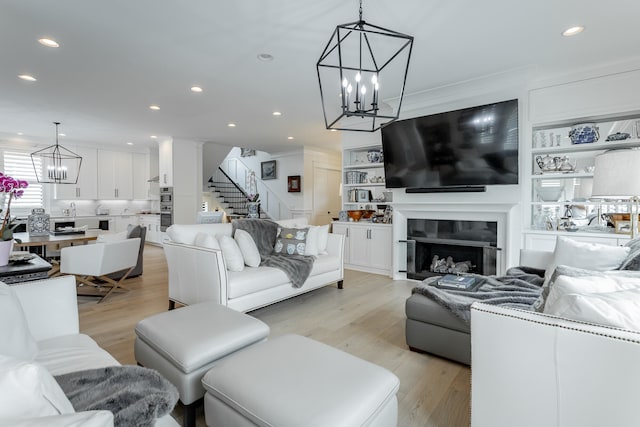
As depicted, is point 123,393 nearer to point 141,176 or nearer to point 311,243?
point 311,243

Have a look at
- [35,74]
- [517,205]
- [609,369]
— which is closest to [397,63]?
[517,205]

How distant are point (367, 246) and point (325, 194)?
12.1ft

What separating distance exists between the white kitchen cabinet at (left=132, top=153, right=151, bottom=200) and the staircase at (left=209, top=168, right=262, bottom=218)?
5.68 feet

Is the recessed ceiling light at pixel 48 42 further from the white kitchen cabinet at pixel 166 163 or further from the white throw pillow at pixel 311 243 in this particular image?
the white kitchen cabinet at pixel 166 163

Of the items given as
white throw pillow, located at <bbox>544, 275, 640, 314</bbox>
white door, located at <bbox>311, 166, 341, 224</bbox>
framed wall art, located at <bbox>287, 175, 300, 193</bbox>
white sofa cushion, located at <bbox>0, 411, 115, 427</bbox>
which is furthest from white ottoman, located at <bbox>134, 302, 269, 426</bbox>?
white door, located at <bbox>311, 166, 341, 224</bbox>

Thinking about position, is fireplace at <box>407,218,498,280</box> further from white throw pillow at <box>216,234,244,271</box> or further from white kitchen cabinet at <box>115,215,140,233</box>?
white kitchen cabinet at <box>115,215,140,233</box>

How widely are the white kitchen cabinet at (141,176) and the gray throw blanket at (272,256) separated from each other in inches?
251

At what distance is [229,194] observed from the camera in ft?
34.2

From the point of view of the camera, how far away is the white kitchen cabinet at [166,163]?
7.20 m

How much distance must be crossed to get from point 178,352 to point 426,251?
395 centimetres

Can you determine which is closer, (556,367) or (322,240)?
(556,367)

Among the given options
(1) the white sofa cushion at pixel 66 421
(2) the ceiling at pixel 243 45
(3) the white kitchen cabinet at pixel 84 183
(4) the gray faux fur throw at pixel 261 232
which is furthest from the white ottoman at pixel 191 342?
(3) the white kitchen cabinet at pixel 84 183

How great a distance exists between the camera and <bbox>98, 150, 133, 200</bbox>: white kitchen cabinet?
809cm

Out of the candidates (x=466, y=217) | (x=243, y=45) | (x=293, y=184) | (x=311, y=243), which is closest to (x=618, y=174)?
(x=466, y=217)
